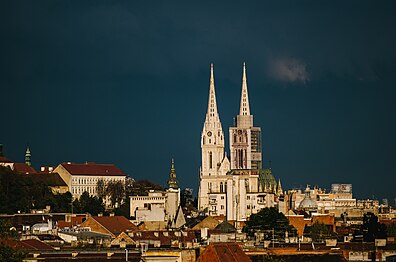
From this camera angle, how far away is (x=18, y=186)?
15388cm

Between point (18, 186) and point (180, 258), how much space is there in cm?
8679

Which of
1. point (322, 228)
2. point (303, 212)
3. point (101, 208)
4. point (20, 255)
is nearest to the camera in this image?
point (20, 255)

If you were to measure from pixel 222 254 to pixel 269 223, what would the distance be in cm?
7088

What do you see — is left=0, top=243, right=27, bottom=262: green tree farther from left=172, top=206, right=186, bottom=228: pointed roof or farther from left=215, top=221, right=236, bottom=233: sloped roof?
left=172, top=206, right=186, bottom=228: pointed roof

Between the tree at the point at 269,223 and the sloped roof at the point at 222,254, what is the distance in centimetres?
5727

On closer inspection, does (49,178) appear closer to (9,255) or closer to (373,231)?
(373,231)

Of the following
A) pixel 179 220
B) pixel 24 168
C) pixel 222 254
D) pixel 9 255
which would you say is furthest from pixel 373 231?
pixel 24 168

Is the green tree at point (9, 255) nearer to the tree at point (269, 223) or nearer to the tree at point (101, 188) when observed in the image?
the tree at point (269, 223)

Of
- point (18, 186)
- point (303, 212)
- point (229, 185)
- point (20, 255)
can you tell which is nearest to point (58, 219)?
point (18, 186)

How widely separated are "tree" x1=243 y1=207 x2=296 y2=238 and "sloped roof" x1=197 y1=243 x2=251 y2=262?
57.3m

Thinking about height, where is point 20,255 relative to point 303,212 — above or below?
below

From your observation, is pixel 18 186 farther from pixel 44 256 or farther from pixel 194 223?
pixel 44 256

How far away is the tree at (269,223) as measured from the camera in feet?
427

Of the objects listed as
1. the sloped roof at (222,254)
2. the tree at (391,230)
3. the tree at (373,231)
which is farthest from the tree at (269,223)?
the sloped roof at (222,254)
